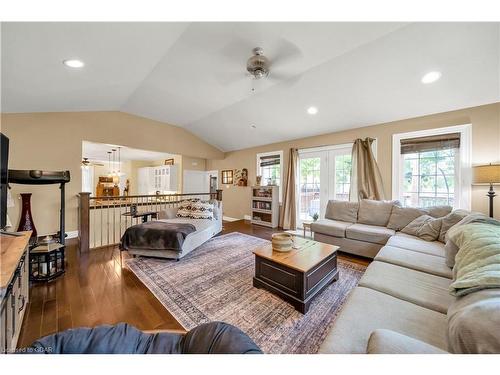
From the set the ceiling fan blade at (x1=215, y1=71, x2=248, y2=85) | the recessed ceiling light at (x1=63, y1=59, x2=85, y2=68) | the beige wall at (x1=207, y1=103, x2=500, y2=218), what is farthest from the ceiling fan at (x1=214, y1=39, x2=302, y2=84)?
the beige wall at (x1=207, y1=103, x2=500, y2=218)

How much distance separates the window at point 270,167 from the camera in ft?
17.7

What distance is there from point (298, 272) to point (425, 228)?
6.59 ft

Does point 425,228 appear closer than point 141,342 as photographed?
No

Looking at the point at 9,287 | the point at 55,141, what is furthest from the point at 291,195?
→ the point at 55,141

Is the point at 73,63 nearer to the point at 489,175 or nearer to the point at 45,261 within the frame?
the point at 45,261

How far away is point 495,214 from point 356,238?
1951mm

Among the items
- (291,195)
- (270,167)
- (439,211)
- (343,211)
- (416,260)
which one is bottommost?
(416,260)

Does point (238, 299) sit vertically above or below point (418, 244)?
below

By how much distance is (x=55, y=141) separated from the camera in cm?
378

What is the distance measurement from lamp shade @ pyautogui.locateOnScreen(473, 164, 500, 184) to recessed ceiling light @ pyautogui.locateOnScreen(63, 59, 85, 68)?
4.99 meters

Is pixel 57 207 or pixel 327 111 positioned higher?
pixel 327 111
